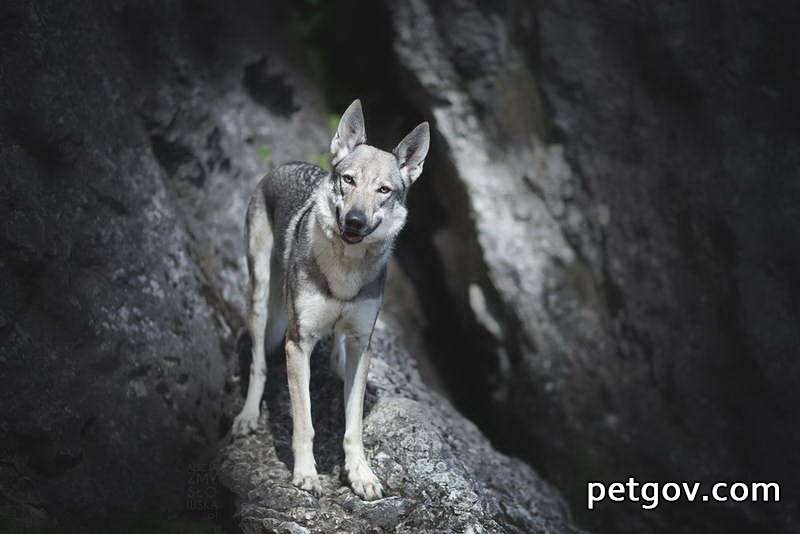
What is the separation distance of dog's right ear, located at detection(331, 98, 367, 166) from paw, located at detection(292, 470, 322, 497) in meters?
2.08

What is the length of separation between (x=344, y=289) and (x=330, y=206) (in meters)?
0.55

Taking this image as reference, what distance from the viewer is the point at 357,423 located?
5.04m

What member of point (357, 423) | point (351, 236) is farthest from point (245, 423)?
point (351, 236)

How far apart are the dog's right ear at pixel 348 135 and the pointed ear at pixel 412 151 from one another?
29 cm

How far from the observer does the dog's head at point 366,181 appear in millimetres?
4621

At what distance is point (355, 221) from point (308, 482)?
1761 millimetres

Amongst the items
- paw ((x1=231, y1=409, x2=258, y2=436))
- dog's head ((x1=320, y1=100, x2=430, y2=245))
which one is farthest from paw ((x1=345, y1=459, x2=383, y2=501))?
dog's head ((x1=320, y1=100, x2=430, y2=245))

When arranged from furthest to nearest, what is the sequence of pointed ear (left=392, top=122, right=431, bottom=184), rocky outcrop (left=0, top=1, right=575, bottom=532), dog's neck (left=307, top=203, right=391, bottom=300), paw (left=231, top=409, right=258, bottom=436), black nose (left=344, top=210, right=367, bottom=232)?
paw (left=231, top=409, right=258, bottom=436) < pointed ear (left=392, top=122, right=431, bottom=184) < dog's neck (left=307, top=203, right=391, bottom=300) < rocky outcrop (left=0, top=1, right=575, bottom=532) < black nose (left=344, top=210, right=367, bottom=232)

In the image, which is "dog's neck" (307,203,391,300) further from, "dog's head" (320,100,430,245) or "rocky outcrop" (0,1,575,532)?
"rocky outcrop" (0,1,575,532)

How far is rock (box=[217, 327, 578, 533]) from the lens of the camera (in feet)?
15.8

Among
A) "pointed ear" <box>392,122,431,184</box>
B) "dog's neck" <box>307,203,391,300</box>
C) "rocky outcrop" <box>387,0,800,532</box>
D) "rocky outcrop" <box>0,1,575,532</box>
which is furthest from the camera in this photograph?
"rocky outcrop" <box>387,0,800,532</box>

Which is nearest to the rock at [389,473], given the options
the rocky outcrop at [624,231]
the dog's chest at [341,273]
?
the dog's chest at [341,273]

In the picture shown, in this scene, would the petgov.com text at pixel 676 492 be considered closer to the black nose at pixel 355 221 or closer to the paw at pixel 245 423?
the paw at pixel 245 423

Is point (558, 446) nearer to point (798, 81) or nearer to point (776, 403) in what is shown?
point (776, 403)
